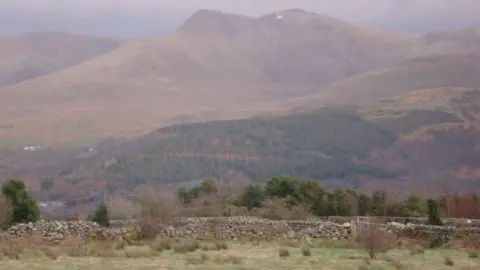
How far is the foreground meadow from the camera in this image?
2180 cm

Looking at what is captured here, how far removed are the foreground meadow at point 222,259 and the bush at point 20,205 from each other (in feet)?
38.8

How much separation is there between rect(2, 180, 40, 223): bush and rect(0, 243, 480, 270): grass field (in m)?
12.6

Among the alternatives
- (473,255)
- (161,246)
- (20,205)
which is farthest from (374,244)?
(20,205)

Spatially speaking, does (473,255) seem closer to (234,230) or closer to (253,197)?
(234,230)

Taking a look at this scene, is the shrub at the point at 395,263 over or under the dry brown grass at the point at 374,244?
under

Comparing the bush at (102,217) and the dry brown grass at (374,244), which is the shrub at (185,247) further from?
the bush at (102,217)

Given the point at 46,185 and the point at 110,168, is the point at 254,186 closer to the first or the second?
the point at 46,185

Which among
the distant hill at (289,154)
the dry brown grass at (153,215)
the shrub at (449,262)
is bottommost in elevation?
the shrub at (449,262)

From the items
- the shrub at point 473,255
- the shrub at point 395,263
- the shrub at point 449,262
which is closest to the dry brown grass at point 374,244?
the shrub at point 395,263

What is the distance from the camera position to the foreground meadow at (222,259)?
2180 centimetres

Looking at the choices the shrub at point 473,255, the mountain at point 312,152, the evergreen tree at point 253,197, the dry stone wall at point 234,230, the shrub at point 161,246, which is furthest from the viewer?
the mountain at point 312,152

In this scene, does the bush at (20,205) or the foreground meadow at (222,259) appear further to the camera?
the bush at (20,205)

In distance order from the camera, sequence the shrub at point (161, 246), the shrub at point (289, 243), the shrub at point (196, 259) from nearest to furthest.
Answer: the shrub at point (196, 259)
the shrub at point (161, 246)
the shrub at point (289, 243)

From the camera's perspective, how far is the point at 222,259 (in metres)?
23.2
